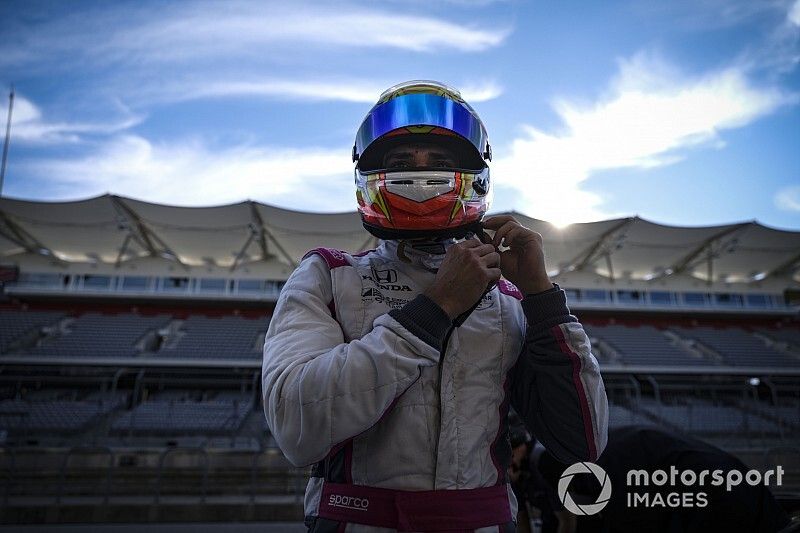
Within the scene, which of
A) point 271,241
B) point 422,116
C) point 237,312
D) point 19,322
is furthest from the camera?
point 237,312

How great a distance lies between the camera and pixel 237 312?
22016 mm

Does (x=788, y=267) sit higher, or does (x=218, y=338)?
(x=788, y=267)

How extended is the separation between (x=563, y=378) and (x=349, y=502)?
0.58m

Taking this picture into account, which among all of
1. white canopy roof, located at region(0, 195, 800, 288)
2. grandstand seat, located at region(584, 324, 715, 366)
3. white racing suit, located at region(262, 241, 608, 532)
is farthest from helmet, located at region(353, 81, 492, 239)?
grandstand seat, located at region(584, 324, 715, 366)

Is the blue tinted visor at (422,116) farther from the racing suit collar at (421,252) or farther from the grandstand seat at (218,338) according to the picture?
the grandstand seat at (218,338)

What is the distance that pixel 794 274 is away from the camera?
2483 centimetres

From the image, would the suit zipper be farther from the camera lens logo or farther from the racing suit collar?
the camera lens logo

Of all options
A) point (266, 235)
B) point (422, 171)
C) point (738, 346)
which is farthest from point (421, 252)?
point (738, 346)

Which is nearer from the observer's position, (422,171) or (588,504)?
(422,171)

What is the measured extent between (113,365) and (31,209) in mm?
6734

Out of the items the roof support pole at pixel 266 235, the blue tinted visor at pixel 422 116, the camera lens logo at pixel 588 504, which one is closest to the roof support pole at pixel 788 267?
the roof support pole at pixel 266 235

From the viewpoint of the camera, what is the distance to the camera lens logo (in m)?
2.42

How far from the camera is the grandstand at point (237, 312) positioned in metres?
12.8

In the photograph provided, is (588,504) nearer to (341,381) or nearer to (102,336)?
(341,381)
